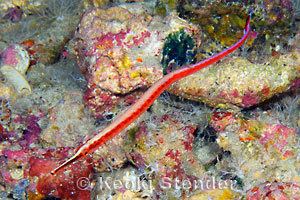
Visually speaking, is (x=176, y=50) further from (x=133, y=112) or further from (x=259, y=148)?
(x=259, y=148)

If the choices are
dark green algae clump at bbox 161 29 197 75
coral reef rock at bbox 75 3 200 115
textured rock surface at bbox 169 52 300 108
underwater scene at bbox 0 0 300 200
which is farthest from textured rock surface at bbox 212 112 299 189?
coral reef rock at bbox 75 3 200 115

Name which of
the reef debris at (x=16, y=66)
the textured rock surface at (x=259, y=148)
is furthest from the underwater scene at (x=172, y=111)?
the reef debris at (x=16, y=66)

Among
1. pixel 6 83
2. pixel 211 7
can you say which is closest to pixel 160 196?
pixel 211 7

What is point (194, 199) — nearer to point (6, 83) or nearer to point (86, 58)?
point (86, 58)

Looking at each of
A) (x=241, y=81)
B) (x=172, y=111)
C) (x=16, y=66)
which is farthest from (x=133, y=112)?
(x=16, y=66)

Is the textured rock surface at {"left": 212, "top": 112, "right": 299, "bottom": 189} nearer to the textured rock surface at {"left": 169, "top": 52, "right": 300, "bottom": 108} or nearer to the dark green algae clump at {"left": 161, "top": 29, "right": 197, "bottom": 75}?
the textured rock surface at {"left": 169, "top": 52, "right": 300, "bottom": 108}

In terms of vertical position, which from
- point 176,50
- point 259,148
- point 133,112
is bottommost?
point 259,148

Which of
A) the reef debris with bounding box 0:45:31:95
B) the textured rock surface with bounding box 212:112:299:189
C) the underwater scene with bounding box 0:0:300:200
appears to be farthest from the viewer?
the reef debris with bounding box 0:45:31:95
